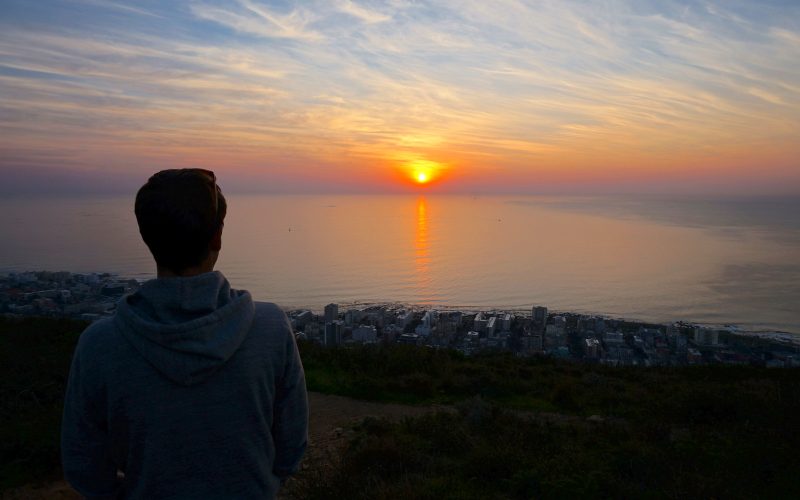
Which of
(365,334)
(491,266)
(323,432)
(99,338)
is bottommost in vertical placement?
(491,266)

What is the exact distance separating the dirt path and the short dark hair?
401cm

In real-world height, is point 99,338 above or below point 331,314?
above

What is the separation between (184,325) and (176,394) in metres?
0.21

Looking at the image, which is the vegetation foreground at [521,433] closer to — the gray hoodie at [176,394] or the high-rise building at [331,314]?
the gray hoodie at [176,394]

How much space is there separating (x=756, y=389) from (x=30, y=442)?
434 inches

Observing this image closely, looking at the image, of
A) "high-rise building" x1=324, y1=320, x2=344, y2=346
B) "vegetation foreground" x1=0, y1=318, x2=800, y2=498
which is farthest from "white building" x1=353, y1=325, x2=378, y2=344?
"vegetation foreground" x1=0, y1=318, x2=800, y2=498

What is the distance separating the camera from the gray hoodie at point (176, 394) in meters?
1.36

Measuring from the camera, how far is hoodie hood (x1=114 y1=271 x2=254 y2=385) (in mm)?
1329

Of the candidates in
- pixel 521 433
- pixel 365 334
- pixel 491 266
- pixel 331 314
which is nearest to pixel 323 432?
pixel 521 433

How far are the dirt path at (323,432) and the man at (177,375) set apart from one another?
363 centimetres

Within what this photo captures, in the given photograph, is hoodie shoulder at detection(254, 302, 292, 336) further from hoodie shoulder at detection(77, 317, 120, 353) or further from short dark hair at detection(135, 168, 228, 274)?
hoodie shoulder at detection(77, 317, 120, 353)

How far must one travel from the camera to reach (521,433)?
19.9 feet

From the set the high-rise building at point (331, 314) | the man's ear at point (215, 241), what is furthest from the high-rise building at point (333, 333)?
the man's ear at point (215, 241)

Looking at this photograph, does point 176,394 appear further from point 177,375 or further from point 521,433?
point 521,433
